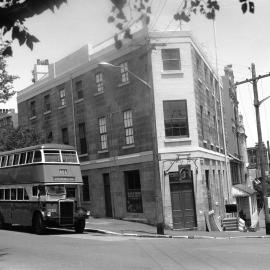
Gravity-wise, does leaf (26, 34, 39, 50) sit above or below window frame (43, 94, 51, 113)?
below

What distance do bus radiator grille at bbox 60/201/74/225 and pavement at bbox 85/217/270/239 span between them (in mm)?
2178

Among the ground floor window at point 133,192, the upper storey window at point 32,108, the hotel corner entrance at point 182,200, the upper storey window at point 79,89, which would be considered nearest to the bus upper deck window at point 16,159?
the ground floor window at point 133,192

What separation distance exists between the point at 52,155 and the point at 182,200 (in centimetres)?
860

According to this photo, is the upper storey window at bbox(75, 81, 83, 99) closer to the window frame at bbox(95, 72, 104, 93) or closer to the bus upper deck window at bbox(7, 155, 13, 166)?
the window frame at bbox(95, 72, 104, 93)

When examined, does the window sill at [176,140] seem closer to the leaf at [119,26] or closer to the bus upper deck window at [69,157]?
the bus upper deck window at [69,157]

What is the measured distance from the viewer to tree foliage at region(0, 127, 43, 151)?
32.5 meters

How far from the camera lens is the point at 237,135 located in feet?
158

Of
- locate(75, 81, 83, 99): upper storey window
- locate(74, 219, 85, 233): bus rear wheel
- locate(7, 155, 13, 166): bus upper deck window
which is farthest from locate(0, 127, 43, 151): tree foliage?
locate(74, 219, 85, 233): bus rear wheel

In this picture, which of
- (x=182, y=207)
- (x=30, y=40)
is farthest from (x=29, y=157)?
(x=30, y=40)

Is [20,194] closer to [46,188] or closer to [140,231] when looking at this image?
[46,188]

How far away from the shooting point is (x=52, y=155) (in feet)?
74.1

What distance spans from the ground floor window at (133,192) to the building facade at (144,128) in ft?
0.19

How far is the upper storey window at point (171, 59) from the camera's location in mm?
28141

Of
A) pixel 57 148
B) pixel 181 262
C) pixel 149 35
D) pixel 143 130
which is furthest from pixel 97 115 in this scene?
pixel 181 262
